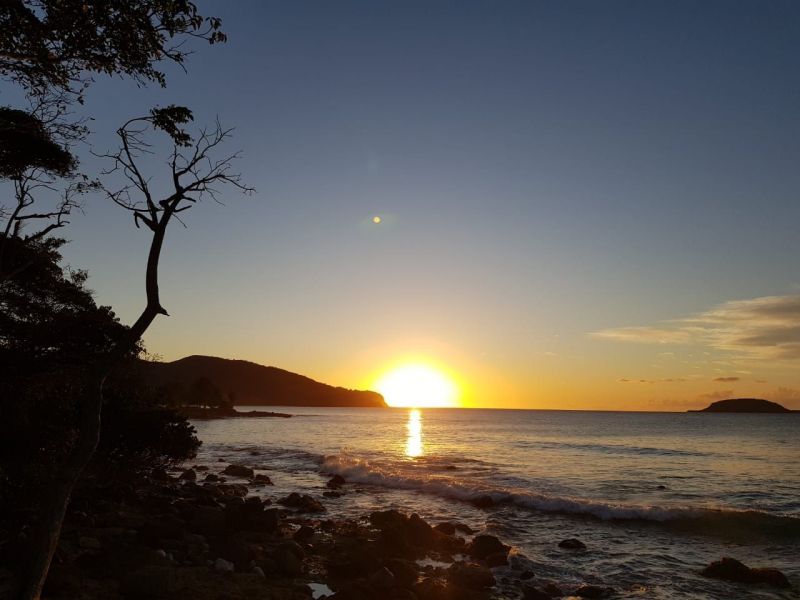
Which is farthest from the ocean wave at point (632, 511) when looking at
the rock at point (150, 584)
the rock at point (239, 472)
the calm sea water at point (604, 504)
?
the rock at point (150, 584)

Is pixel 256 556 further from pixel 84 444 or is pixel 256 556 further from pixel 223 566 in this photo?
pixel 84 444

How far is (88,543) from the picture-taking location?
547 inches

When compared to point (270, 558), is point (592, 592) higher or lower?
lower

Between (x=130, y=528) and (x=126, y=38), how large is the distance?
1428cm

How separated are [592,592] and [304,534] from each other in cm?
994

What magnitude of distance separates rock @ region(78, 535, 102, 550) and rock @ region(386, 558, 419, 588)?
7.92m

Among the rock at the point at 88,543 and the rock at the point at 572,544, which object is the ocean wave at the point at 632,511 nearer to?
the rock at the point at 572,544

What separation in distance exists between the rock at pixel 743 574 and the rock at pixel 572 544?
4.10m

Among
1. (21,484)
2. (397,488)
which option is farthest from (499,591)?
(397,488)

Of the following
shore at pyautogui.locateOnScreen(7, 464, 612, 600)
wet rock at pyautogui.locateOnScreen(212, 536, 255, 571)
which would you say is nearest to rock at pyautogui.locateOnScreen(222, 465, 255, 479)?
shore at pyautogui.locateOnScreen(7, 464, 612, 600)

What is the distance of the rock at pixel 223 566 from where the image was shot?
1382 centimetres

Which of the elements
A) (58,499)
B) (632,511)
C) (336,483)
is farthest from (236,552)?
(632,511)

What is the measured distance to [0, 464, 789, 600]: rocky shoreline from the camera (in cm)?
1202

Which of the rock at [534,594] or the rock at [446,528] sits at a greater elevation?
the rock at [534,594]
